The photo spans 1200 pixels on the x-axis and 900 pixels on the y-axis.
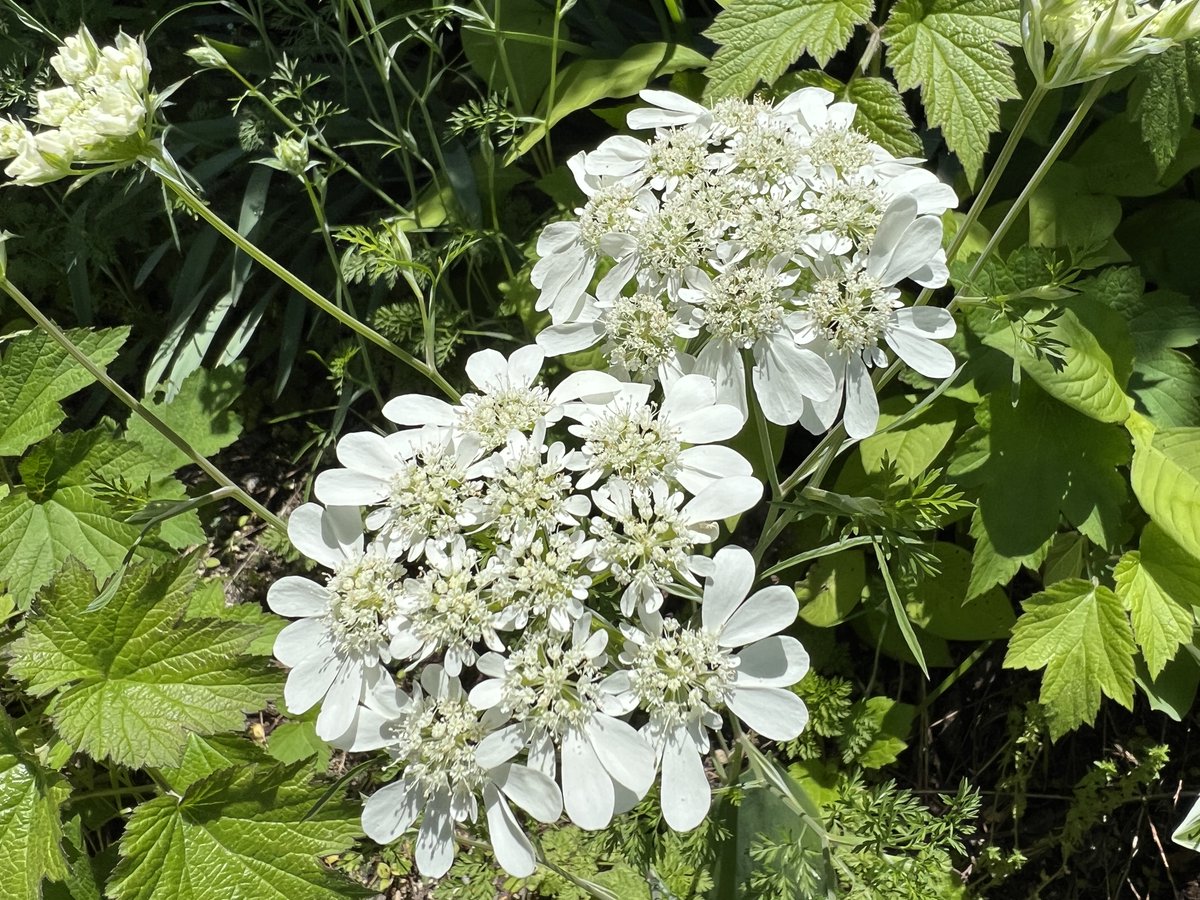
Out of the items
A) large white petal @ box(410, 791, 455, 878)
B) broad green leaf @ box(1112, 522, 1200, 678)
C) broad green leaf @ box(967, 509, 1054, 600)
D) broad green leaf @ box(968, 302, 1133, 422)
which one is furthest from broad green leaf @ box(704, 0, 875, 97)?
large white petal @ box(410, 791, 455, 878)

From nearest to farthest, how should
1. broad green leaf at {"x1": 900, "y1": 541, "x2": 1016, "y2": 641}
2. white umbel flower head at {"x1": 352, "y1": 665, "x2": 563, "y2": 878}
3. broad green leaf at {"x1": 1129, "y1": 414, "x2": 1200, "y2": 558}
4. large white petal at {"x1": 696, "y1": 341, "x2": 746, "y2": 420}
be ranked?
1. white umbel flower head at {"x1": 352, "y1": 665, "x2": 563, "y2": 878}
2. large white petal at {"x1": 696, "y1": 341, "x2": 746, "y2": 420}
3. broad green leaf at {"x1": 1129, "y1": 414, "x2": 1200, "y2": 558}
4. broad green leaf at {"x1": 900, "y1": 541, "x2": 1016, "y2": 641}

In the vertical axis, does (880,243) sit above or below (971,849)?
Result: above

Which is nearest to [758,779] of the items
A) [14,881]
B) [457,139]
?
[14,881]

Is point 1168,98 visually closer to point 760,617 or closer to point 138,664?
point 760,617

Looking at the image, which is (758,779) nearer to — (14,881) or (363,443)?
(363,443)

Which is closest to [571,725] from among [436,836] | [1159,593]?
[436,836]

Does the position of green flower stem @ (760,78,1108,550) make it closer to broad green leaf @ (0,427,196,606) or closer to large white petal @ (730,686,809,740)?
large white petal @ (730,686,809,740)
